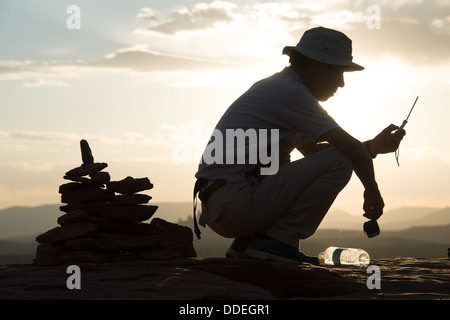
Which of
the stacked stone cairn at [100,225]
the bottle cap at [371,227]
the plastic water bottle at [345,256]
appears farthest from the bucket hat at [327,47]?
the plastic water bottle at [345,256]

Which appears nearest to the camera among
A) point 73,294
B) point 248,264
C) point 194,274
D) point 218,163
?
point 73,294

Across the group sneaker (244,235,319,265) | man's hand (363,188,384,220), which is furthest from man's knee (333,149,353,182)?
sneaker (244,235,319,265)

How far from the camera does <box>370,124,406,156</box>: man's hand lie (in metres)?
6.68

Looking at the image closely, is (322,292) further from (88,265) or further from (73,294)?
(88,265)

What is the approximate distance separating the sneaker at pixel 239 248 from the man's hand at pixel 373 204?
1.26 m

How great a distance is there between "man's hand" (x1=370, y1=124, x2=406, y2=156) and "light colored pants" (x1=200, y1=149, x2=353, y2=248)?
526 mm

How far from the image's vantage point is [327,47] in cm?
650

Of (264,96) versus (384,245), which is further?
(384,245)

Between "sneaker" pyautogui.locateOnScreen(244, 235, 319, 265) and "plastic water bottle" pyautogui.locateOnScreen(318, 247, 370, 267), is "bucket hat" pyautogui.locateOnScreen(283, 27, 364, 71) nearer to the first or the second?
"sneaker" pyautogui.locateOnScreen(244, 235, 319, 265)

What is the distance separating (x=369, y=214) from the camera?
6.47 meters

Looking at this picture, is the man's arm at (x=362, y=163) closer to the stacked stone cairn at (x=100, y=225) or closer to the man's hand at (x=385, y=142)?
the man's hand at (x=385, y=142)

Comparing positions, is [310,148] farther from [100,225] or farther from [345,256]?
[100,225]
